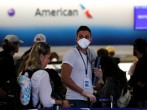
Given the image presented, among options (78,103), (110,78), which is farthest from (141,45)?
(78,103)

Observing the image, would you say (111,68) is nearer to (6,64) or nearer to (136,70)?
(136,70)

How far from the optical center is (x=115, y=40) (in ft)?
30.8

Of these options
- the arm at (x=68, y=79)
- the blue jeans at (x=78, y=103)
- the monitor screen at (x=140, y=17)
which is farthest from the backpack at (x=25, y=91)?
the monitor screen at (x=140, y=17)

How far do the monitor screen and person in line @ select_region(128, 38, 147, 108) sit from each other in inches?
76.9

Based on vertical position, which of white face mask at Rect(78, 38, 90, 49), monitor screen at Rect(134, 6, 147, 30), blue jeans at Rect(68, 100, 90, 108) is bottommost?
blue jeans at Rect(68, 100, 90, 108)

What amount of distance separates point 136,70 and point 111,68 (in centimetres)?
47

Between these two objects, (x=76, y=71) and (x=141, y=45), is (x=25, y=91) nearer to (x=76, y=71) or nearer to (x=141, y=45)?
(x=76, y=71)

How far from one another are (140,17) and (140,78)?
7.57 feet

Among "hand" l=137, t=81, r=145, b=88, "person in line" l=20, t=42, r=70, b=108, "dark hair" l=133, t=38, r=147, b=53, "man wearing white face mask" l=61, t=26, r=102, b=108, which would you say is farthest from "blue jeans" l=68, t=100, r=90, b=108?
"dark hair" l=133, t=38, r=147, b=53

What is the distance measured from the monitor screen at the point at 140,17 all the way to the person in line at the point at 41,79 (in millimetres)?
4224

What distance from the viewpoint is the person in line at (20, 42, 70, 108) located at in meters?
5.11

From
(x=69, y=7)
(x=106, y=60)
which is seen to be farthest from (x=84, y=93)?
(x=69, y=7)

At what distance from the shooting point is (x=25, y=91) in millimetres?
5277

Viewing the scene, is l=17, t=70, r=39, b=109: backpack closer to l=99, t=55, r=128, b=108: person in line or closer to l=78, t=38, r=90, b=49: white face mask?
l=78, t=38, r=90, b=49: white face mask
